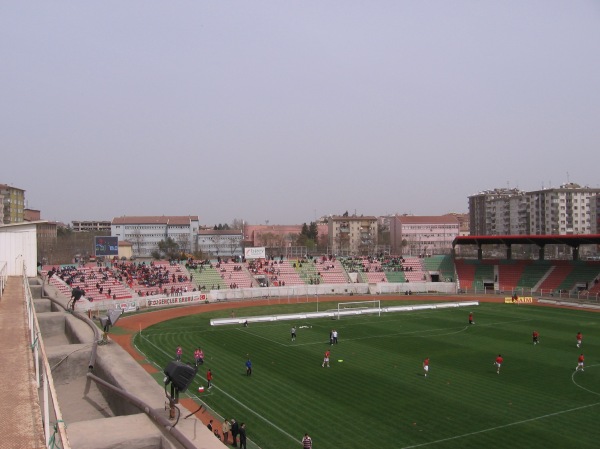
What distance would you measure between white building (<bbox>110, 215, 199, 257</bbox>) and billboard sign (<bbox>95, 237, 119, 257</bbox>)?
199 ft

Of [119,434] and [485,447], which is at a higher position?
[119,434]

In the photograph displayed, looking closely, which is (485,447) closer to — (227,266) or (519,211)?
(227,266)

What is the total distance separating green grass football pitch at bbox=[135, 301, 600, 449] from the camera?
19.9 m

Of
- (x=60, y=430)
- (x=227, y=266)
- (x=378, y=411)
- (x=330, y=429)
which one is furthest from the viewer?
(x=227, y=266)

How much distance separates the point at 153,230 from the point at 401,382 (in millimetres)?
115076

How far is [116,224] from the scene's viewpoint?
436 ft

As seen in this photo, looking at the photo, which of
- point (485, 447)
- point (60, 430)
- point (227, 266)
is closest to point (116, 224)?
point (227, 266)

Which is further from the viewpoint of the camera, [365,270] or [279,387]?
[365,270]

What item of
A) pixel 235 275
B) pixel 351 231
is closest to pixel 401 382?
pixel 235 275

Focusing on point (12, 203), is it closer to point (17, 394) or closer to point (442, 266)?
point (442, 266)

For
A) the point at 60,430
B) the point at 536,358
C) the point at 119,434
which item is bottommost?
the point at 536,358

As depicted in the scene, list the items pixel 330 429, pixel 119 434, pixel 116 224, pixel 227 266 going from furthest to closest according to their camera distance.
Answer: pixel 116 224, pixel 227 266, pixel 330 429, pixel 119 434

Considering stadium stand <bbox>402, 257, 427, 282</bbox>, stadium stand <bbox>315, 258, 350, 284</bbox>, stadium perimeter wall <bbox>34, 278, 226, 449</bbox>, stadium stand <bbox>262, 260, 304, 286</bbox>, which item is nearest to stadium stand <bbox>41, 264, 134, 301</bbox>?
stadium stand <bbox>262, 260, 304, 286</bbox>

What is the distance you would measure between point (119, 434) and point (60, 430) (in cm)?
288
